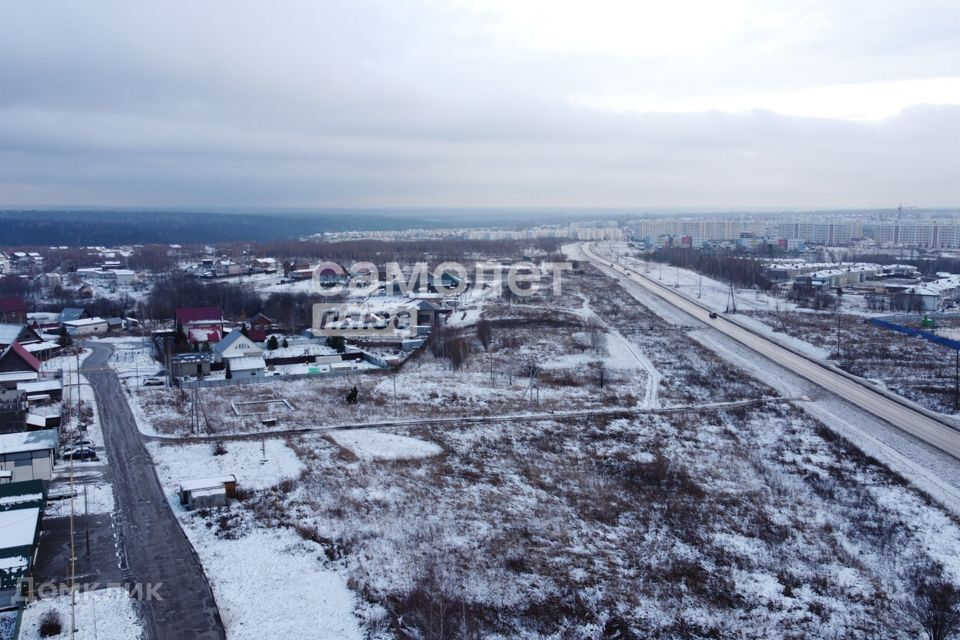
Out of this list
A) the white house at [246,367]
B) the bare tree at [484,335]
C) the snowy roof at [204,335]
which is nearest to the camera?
the white house at [246,367]

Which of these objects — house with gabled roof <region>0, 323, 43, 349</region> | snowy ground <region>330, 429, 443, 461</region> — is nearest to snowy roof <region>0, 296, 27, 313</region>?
house with gabled roof <region>0, 323, 43, 349</region>

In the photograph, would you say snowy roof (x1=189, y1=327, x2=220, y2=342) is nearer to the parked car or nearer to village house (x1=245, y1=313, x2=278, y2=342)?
village house (x1=245, y1=313, x2=278, y2=342)

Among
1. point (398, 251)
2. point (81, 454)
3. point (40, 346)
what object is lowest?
point (81, 454)

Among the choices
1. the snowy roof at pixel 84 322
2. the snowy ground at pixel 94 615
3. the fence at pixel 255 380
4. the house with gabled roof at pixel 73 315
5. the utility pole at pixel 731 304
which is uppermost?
the house with gabled roof at pixel 73 315

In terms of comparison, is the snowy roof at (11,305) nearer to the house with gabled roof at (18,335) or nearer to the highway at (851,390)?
the house with gabled roof at (18,335)

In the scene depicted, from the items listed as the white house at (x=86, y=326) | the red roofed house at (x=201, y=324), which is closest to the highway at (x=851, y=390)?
the red roofed house at (x=201, y=324)

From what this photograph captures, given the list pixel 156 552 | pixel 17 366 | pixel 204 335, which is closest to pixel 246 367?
pixel 204 335

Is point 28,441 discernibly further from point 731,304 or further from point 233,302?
point 731,304
